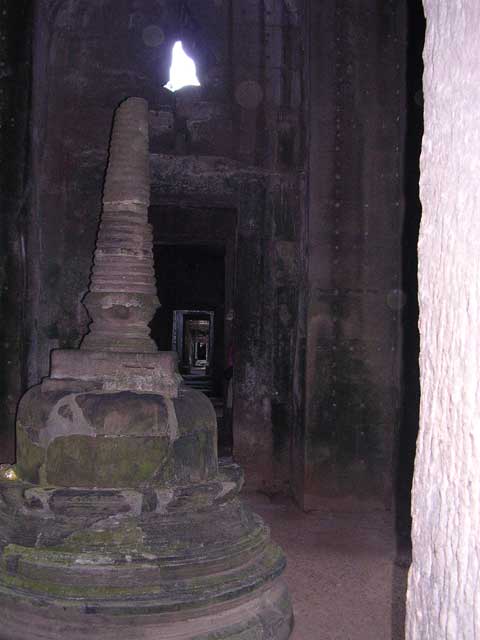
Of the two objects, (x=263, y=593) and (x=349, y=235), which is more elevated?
(x=349, y=235)

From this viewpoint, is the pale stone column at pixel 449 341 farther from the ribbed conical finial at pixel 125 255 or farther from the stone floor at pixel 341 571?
the ribbed conical finial at pixel 125 255

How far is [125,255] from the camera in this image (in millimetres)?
3748

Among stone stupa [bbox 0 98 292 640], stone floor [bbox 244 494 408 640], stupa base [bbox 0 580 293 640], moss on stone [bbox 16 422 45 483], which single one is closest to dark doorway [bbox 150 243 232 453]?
stone floor [bbox 244 494 408 640]

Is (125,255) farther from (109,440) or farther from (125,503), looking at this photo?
(125,503)

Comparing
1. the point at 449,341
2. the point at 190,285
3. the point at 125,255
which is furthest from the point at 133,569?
the point at 190,285

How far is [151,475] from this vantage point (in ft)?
10.5

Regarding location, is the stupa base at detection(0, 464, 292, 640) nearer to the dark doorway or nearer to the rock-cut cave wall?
the rock-cut cave wall

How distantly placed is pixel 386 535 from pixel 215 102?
4880 millimetres

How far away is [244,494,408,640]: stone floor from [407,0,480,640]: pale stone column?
2.54m

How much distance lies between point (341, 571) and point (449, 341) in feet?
12.4

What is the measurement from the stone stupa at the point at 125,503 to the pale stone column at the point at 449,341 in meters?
1.95

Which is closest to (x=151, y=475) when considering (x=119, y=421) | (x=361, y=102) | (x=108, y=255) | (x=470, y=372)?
(x=119, y=421)

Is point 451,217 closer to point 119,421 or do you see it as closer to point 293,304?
point 119,421

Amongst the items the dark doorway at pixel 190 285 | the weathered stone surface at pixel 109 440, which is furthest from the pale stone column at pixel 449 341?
the dark doorway at pixel 190 285
